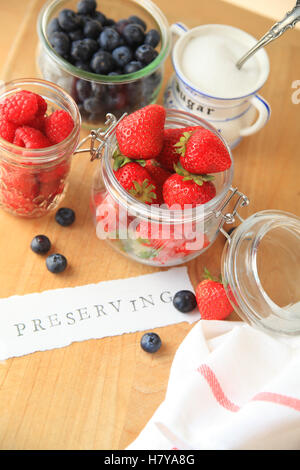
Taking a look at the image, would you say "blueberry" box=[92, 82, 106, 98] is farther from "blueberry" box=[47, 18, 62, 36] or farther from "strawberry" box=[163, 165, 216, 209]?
"strawberry" box=[163, 165, 216, 209]

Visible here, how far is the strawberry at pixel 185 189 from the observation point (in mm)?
719

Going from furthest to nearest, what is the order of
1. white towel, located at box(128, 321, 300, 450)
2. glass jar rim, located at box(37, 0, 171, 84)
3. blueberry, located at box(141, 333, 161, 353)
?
glass jar rim, located at box(37, 0, 171, 84)
blueberry, located at box(141, 333, 161, 353)
white towel, located at box(128, 321, 300, 450)

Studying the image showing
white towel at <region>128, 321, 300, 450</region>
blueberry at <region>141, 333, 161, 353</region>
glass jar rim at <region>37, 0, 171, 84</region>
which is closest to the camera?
white towel at <region>128, 321, 300, 450</region>

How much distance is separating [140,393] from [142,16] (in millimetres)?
699

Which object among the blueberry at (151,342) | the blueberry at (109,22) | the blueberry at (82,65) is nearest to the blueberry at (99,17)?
the blueberry at (109,22)

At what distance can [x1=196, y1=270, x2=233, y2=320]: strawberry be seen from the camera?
786mm

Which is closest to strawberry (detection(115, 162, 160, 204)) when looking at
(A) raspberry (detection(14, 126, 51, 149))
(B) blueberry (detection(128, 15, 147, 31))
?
(A) raspberry (detection(14, 126, 51, 149))

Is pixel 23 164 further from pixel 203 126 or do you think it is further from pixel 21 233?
pixel 203 126

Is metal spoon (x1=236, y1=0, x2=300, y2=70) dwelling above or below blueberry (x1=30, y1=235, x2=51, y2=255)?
above

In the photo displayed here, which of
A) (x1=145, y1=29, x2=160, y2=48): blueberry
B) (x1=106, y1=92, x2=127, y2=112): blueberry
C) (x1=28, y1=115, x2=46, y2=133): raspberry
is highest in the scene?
Result: (x1=145, y1=29, x2=160, y2=48): blueberry

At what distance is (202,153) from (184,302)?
0.24 m

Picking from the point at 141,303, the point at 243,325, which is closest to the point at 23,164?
the point at 141,303

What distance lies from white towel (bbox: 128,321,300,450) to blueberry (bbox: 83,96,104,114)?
414 millimetres

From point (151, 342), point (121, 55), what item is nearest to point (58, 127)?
point (121, 55)
